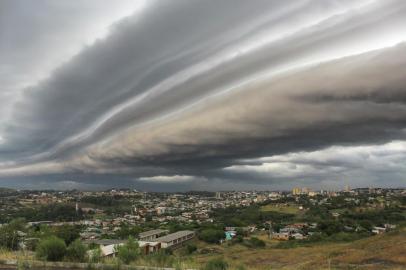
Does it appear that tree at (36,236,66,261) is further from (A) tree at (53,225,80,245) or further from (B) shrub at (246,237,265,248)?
(B) shrub at (246,237,265,248)

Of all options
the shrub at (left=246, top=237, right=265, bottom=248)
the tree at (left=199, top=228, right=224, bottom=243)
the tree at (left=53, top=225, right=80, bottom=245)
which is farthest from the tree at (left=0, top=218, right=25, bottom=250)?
the tree at (left=199, top=228, right=224, bottom=243)

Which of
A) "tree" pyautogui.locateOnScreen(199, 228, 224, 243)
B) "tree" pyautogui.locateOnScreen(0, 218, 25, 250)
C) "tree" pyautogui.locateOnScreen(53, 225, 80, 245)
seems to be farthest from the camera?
"tree" pyautogui.locateOnScreen(199, 228, 224, 243)

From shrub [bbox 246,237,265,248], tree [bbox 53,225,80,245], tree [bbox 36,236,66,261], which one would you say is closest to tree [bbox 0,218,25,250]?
tree [bbox 53,225,80,245]

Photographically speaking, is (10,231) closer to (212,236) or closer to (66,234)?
(66,234)

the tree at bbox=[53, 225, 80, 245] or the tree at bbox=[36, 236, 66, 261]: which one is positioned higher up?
the tree at bbox=[36, 236, 66, 261]

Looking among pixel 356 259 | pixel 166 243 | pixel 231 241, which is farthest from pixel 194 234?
pixel 356 259

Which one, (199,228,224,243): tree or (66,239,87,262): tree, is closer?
(66,239,87,262): tree

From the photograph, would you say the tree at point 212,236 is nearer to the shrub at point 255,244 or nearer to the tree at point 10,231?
the shrub at point 255,244

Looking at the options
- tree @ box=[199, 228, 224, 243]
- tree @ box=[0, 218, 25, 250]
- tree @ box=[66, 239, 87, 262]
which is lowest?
tree @ box=[199, 228, 224, 243]

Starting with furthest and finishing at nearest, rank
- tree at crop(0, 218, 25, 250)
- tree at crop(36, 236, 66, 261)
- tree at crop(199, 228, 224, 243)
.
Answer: tree at crop(199, 228, 224, 243), tree at crop(0, 218, 25, 250), tree at crop(36, 236, 66, 261)
